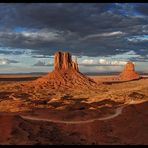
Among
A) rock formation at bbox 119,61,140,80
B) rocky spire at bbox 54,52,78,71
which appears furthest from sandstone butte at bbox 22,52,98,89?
rock formation at bbox 119,61,140,80

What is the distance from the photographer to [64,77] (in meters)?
128

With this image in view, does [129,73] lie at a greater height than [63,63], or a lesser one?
lesser

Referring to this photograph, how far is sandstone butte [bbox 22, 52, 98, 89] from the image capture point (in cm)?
12462

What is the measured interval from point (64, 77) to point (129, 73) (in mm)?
70169

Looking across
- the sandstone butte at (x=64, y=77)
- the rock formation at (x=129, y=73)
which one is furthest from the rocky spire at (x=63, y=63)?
the rock formation at (x=129, y=73)

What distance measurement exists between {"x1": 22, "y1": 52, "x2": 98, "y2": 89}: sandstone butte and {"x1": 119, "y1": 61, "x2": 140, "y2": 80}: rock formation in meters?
56.7

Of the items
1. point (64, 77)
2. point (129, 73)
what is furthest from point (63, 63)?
point (129, 73)

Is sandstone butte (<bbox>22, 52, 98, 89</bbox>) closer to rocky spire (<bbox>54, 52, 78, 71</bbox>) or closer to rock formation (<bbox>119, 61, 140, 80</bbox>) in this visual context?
rocky spire (<bbox>54, 52, 78, 71</bbox>)

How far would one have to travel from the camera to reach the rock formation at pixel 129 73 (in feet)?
602

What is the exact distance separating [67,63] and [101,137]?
4106 inches

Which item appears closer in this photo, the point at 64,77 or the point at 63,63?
the point at 64,77

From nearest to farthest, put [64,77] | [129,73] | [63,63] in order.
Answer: [64,77] < [63,63] < [129,73]

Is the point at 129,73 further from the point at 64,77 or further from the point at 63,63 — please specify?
the point at 64,77

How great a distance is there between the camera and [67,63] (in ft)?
440
